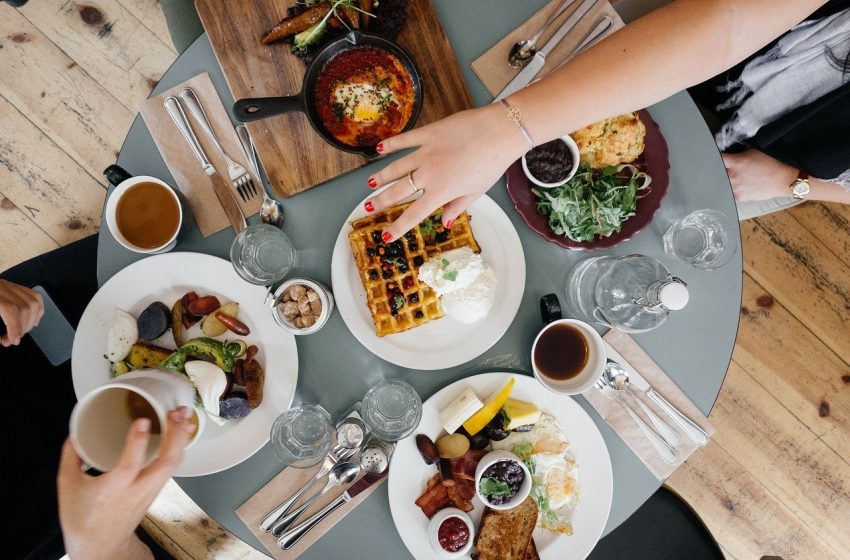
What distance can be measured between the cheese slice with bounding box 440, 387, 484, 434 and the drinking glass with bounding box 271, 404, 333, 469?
0.39 m

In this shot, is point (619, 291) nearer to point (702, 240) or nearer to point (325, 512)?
point (702, 240)

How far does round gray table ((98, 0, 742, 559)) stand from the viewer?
177 centimetres

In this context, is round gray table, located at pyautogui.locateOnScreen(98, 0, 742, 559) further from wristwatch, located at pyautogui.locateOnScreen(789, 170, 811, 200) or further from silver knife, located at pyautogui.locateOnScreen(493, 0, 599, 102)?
wristwatch, located at pyautogui.locateOnScreen(789, 170, 811, 200)

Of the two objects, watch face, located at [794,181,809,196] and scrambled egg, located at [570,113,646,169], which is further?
watch face, located at [794,181,809,196]

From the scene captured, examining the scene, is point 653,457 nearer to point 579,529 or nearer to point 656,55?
point 579,529

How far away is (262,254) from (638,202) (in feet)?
4.19

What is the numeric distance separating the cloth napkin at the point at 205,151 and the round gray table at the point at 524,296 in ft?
0.11

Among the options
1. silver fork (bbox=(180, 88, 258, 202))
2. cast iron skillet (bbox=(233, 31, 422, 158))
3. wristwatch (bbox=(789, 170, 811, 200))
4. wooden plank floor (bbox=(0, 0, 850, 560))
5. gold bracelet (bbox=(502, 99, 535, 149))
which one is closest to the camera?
gold bracelet (bbox=(502, 99, 535, 149))

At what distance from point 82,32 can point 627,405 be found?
10.9 feet

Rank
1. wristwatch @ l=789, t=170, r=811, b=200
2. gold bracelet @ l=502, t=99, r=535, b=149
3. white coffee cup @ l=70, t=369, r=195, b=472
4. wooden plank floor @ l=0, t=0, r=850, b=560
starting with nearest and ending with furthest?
white coffee cup @ l=70, t=369, r=195, b=472
gold bracelet @ l=502, t=99, r=535, b=149
wristwatch @ l=789, t=170, r=811, b=200
wooden plank floor @ l=0, t=0, r=850, b=560

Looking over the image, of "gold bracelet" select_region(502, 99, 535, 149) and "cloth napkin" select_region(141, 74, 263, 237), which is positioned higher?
"cloth napkin" select_region(141, 74, 263, 237)

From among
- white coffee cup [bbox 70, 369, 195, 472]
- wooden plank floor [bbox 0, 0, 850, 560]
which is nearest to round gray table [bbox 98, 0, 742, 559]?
white coffee cup [bbox 70, 369, 195, 472]

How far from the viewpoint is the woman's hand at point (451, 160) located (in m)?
1.49

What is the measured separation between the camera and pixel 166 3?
2123 mm
